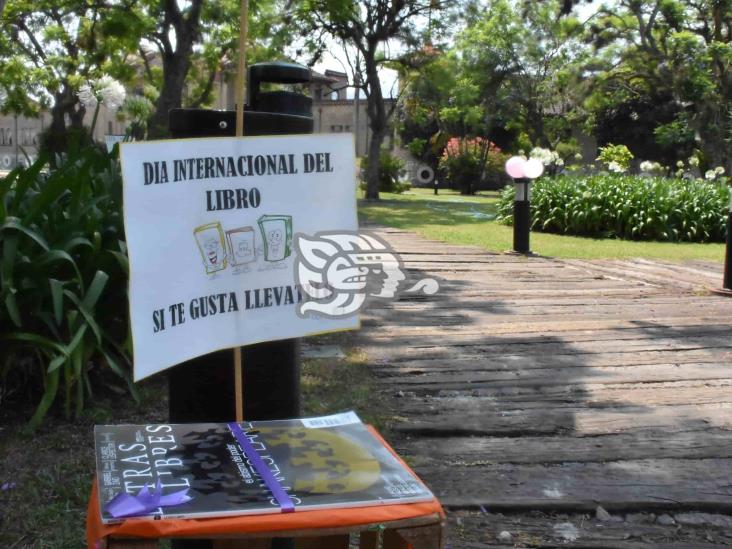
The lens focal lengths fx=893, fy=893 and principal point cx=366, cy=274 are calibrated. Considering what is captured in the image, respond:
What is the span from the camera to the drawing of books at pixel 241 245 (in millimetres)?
2238

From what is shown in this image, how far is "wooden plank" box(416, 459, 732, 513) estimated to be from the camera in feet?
11.3

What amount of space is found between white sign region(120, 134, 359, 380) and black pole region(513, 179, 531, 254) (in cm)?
954

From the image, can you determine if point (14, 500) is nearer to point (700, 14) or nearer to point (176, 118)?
point (176, 118)

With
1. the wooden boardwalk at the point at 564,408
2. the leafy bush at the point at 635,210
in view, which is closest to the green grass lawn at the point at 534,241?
the leafy bush at the point at 635,210

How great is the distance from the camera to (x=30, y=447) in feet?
12.3

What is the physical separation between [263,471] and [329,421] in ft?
1.37

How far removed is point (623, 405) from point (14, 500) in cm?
304

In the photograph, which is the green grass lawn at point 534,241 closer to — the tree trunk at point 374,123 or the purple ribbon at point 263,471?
the tree trunk at point 374,123

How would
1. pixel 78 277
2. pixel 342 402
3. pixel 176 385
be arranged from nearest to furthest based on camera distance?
pixel 176 385 → pixel 78 277 → pixel 342 402

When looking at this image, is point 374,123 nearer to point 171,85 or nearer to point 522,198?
point 171,85

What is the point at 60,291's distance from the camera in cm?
386

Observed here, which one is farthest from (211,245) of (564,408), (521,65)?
(521,65)

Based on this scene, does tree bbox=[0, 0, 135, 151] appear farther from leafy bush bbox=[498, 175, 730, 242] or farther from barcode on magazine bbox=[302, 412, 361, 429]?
barcode on magazine bbox=[302, 412, 361, 429]

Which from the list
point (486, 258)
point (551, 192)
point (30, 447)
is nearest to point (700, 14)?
point (551, 192)
